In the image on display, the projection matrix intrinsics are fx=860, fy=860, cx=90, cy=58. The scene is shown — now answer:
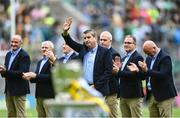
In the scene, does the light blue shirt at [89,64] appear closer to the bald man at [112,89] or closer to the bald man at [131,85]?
the bald man at [131,85]

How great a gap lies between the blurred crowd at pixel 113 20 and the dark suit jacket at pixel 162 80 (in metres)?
13.8

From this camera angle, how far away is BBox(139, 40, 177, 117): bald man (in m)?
15.9

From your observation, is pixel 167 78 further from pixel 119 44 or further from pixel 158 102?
pixel 119 44

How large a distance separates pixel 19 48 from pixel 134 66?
311 centimetres

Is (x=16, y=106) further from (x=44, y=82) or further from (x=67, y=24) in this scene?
(x=67, y=24)

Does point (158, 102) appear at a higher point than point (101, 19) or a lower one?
lower

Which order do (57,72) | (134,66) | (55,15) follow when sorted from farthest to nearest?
(55,15) < (134,66) < (57,72)

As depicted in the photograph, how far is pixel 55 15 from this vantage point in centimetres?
3519

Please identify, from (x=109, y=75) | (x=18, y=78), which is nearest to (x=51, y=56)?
(x=109, y=75)

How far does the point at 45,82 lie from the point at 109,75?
1.35 metres

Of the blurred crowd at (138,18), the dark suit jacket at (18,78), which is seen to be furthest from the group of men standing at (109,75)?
the blurred crowd at (138,18)

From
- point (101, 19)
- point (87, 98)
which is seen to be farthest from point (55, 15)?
point (87, 98)

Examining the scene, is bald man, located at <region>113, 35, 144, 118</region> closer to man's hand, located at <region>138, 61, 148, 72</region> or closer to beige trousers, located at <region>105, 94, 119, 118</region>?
beige trousers, located at <region>105, 94, 119, 118</region>

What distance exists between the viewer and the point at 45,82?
1675 cm
